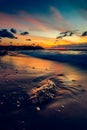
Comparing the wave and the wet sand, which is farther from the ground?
the wet sand

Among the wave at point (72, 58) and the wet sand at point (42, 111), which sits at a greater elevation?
the wet sand at point (42, 111)

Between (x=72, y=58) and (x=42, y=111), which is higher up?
(x=42, y=111)

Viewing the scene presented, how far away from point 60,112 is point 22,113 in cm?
119

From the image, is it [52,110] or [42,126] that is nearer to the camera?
[42,126]

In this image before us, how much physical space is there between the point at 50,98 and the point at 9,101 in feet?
4.88

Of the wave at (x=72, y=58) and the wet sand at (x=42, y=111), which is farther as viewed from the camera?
the wave at (x=72, y=58)

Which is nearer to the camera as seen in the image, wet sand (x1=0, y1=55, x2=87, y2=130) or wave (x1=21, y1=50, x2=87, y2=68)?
wet sand (x1=0, y1=55, x2=87, y2=130)

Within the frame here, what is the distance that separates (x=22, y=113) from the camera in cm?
648

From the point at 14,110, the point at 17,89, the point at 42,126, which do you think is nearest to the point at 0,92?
the point at 17,89

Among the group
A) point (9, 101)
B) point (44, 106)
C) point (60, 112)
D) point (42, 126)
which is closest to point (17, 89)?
point (9, 101)

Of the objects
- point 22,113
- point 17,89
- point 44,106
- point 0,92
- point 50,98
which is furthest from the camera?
point 17,89

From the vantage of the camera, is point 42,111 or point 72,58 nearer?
point 42,111

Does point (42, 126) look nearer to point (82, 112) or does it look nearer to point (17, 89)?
point (82, 112)

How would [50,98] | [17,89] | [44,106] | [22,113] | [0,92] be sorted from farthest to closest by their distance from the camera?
[17,89] < [0,92] < [50,98] < [44,106] < [22,113]
